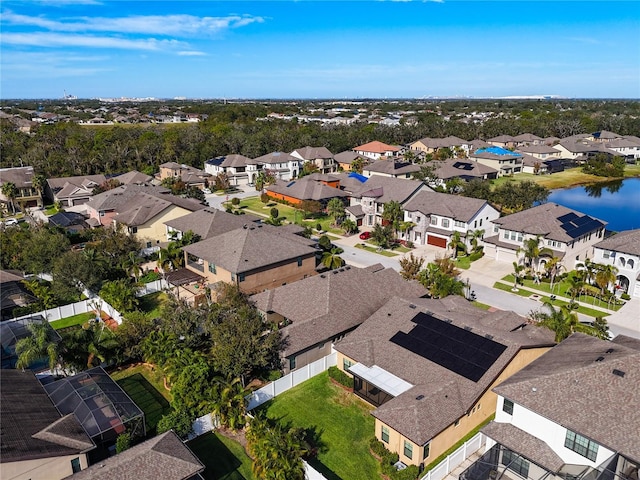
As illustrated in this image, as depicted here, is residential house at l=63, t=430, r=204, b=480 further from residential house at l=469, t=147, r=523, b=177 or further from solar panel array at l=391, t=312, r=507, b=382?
residential house at l=469, t=147, r=523, b=177

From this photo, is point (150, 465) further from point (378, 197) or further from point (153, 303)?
point (378, 197)

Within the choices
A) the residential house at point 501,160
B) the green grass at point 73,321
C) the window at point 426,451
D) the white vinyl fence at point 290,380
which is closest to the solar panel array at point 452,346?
the window at point 426,451

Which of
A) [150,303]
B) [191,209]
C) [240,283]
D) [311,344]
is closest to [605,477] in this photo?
[311,344]

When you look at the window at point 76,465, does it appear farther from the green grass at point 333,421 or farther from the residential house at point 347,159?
the residential house at point 347,159

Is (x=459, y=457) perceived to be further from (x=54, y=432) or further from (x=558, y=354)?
(x=54, y=432)

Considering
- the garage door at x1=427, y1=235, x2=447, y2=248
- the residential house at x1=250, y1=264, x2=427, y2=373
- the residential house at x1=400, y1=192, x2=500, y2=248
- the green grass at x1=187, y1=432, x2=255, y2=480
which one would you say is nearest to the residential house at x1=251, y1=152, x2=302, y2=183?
the residential house at x1=400, y1=192, x2=500, y2=248

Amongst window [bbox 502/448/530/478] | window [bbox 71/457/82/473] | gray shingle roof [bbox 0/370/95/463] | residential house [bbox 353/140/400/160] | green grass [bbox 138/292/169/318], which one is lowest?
green grass [bbox 138/292/169/318]
